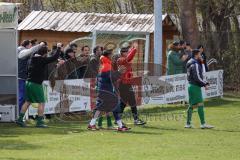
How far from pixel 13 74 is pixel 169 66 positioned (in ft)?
20.9

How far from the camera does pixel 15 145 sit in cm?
1562

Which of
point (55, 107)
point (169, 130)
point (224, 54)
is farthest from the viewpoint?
point (224, 54)

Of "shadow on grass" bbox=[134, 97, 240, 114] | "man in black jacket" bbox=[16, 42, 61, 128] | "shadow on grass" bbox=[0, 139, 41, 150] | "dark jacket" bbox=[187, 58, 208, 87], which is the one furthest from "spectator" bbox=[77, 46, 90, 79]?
"shadow on grass" bbox=[0, 139, 41, 150]

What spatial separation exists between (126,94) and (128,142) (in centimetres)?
380

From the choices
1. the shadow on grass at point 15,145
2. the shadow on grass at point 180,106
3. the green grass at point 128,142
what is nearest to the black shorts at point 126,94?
the green grass at point 128,142

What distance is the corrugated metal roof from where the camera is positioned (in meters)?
29.7

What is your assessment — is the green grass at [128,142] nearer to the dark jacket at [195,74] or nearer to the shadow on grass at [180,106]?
the dark jacket at [195,74]

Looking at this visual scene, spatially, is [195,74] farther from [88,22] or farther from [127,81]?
[88,22]

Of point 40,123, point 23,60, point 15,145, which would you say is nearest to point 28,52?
point 23,60

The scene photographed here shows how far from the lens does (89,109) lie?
22688 millimetres

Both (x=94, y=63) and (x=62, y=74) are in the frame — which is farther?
(x=94, y=63)

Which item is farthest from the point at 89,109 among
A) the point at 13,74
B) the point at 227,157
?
the point at 227,157

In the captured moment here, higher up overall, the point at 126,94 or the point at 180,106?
the point at 126,94

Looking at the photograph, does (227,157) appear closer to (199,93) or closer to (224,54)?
(199,93)
